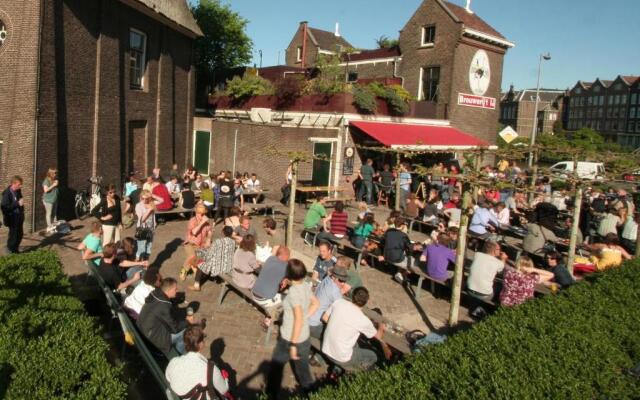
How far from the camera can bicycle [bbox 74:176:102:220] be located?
49.1 feet

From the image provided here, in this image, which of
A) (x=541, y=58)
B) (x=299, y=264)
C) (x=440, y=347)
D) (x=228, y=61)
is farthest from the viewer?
(x=228, y=61)

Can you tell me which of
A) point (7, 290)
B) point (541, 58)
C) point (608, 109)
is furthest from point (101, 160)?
point (608, 109)

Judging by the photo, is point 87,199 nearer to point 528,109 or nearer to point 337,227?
point 337,227

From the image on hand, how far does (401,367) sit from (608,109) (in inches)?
4078

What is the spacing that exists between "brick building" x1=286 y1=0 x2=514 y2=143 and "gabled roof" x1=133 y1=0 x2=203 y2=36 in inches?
341

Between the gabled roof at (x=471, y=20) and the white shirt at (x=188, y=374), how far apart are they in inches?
948

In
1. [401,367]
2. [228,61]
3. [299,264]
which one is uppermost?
[228,61]

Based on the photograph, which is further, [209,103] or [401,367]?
[209,103]

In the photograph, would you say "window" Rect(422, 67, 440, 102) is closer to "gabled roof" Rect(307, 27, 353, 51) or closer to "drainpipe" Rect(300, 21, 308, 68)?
"drainpipe" Rect(300, 21, 308, 68)

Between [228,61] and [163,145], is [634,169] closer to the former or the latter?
[163,145]

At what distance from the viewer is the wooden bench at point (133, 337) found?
17.8ft

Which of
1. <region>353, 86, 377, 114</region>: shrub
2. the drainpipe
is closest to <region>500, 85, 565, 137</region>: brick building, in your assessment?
the drainpipe

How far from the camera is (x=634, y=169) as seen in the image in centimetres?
1373

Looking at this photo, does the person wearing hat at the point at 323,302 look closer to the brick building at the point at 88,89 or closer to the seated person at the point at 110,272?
the seated person at the point at 110,272
